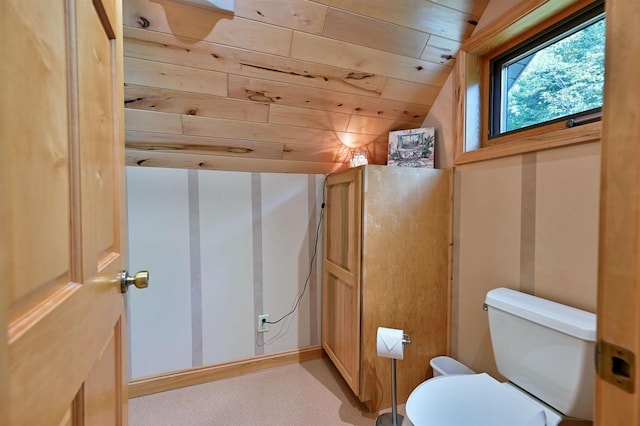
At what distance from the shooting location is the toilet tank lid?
0.93 m

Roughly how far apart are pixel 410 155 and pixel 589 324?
3.90 feet

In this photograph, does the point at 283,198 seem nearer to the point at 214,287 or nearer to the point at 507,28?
the point at 214,287

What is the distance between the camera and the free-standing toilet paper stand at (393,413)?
143 centimetres

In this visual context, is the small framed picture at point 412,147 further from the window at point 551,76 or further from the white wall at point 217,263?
the white wall at point 217,263

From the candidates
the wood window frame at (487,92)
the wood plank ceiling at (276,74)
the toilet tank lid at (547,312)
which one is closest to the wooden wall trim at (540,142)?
the wood window frame at (487,92)

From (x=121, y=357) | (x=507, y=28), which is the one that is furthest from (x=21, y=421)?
(x=507, y=28)

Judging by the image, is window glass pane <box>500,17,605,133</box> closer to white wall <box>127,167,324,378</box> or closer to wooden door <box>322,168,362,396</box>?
wooden door <box>322,168,362,396</box>

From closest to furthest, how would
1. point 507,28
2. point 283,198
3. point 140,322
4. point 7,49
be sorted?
point 7,49
point 507,28
point 140,322
point 283,198

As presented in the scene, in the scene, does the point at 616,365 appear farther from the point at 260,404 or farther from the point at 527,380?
the point at 260,404

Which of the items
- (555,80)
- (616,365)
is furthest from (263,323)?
(555,80)

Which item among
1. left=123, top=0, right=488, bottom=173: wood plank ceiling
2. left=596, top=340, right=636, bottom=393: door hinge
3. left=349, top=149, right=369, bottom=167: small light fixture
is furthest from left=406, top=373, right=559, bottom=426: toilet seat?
left=123, top=0, right=488, bottom=173: wood plank ceiling

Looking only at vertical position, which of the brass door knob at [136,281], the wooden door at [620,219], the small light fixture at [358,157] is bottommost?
the brass door knob at [136,281]

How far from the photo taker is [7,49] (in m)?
0.30

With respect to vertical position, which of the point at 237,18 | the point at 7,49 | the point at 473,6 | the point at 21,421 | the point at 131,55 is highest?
the point at 473,6
